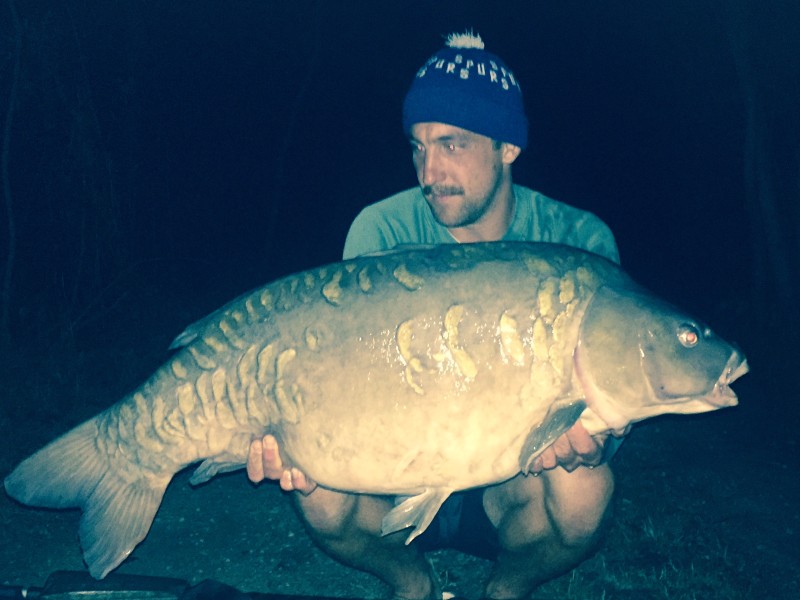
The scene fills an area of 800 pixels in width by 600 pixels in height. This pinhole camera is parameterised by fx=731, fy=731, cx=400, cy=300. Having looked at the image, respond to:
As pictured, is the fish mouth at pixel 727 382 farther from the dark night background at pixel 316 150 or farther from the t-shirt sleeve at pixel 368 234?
the dark night background at pixel 316 150

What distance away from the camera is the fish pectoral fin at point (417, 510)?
1.68m

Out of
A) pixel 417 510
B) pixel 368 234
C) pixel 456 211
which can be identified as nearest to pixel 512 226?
pixel 456 211

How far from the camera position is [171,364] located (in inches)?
68.6

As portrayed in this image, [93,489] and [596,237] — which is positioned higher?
[596,237]

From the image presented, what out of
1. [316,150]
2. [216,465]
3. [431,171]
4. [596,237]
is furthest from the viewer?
[316,150]

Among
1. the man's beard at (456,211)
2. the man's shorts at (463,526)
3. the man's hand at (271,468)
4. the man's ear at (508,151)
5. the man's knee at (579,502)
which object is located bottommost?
the man's shorts at (463,526)

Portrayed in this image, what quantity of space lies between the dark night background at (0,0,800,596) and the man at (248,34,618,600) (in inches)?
78.6

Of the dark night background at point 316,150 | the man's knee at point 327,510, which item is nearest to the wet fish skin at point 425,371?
the man's knee at point 327,510

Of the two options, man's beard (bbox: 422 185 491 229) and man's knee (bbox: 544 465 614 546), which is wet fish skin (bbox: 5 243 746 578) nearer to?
man's knee (bbox: 544 465 614 546)

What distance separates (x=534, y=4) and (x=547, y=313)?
23526 mm

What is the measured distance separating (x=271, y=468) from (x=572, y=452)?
2.53 ft

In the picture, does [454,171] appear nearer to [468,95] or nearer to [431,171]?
[431,171]

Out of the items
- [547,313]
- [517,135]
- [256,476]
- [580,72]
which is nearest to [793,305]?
[517,135]

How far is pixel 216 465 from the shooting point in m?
1.81
